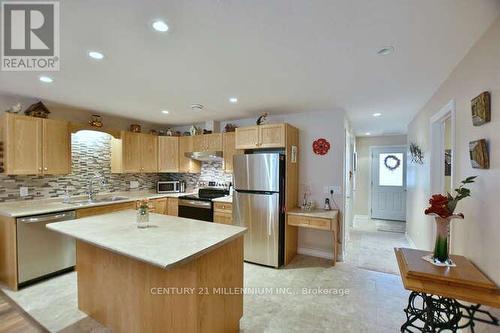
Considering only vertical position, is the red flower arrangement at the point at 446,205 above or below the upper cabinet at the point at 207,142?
below

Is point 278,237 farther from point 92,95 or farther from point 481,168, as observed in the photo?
point 92,95

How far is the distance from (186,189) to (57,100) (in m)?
2.76

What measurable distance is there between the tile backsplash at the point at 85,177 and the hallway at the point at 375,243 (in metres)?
2.70

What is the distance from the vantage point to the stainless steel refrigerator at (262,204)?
3.36 meters

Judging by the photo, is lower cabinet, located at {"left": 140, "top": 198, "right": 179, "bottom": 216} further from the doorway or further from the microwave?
the doorway

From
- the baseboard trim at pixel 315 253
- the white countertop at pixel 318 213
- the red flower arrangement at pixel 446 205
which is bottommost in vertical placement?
the baseboard trim at pixel 315 253

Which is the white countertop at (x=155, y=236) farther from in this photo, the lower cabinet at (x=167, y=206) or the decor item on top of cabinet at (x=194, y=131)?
the decor item on top of cabinet at (x=194, y=131)

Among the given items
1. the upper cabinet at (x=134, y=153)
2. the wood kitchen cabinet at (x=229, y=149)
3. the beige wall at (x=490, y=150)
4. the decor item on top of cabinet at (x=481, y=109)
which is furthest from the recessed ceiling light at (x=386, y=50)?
the upper cabinet at (x=134, y=153)

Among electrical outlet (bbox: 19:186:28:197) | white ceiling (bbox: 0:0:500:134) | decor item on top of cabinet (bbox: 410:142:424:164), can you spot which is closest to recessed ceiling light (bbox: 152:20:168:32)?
white ceiling (bbox: 0:0:500:134)

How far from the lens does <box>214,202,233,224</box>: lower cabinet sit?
386cm

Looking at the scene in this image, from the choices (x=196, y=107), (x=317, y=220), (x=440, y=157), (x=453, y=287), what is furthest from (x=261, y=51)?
(x=440, y=157)

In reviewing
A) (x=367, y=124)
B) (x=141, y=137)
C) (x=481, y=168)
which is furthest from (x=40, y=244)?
(x=367, y=124)

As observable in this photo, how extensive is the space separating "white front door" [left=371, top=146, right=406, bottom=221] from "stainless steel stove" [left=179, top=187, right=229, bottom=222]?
180 inches

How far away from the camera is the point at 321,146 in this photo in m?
3.79
